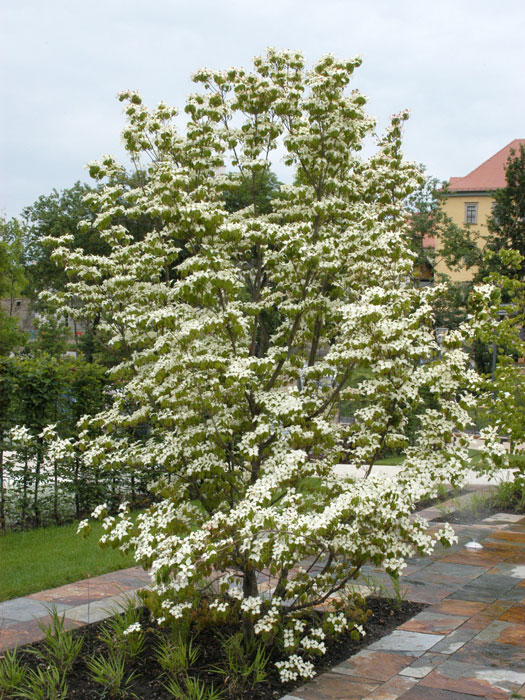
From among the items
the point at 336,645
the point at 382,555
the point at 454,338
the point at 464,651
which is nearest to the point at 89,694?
the point at 336,645

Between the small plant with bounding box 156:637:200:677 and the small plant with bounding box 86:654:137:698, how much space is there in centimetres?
20

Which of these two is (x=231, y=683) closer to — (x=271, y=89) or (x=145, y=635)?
(x=145, y=635)

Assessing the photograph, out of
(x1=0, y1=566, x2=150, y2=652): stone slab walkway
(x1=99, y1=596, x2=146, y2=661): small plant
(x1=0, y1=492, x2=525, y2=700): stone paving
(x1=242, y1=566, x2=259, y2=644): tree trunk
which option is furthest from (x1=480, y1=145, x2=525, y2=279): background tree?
(x1=99, y1=596, x2=146, y2=661): small plant

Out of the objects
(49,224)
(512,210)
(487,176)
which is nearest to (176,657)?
(49,224)

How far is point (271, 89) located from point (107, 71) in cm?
167

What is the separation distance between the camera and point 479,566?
249 inches

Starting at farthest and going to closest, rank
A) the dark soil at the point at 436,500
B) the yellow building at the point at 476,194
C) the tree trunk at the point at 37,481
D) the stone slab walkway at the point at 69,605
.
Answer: the yellow building at the point at 476,194, the dark soil at the point at 436,500, the tree trunk at the point at 37,481, the stone slab walkway at the point at 69,605

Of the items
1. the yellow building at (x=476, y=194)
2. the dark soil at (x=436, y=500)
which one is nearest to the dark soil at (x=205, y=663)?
the dark soil at (x=436, y=500)

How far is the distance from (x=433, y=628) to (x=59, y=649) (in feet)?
8.32

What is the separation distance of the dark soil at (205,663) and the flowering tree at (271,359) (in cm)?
15

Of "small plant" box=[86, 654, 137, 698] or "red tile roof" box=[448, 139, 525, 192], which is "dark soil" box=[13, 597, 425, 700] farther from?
"red tile roof" box=[448, 139, 525, 192]

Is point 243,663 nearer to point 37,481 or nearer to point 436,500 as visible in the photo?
point 37,481

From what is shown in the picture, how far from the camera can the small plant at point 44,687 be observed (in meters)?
3.46

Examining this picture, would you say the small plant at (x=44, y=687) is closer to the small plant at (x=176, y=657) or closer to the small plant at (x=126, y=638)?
the small plant at (x=126, y=638)
